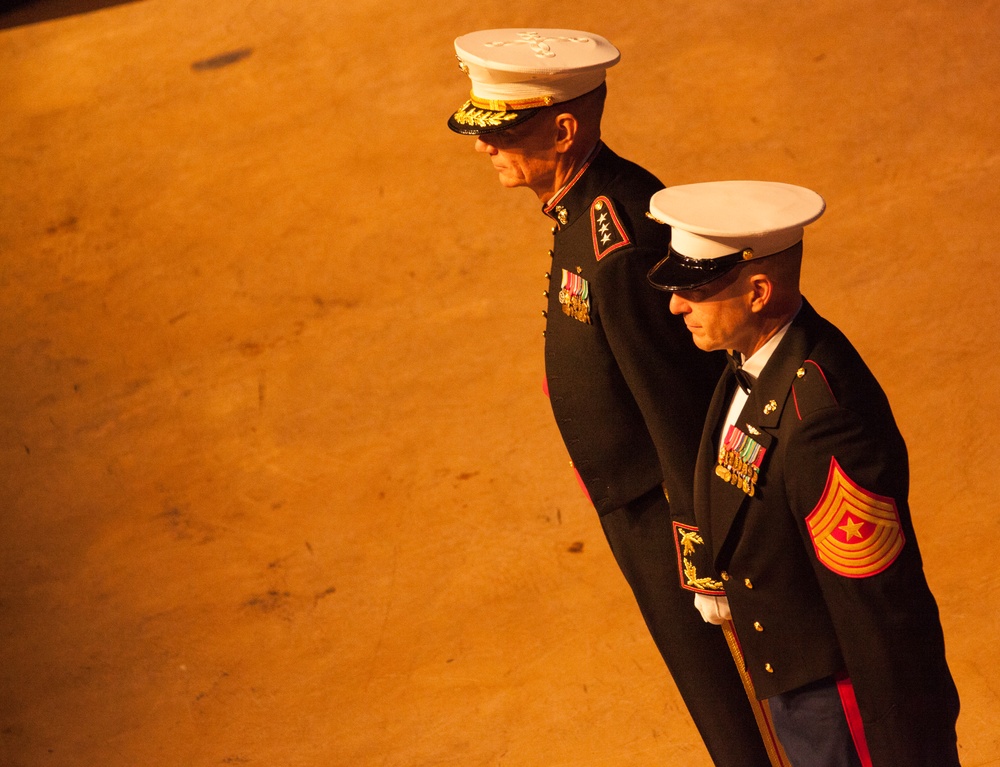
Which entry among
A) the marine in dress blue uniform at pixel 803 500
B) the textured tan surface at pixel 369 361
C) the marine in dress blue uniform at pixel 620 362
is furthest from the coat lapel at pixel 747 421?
the textured tan surface at pixel 369 361

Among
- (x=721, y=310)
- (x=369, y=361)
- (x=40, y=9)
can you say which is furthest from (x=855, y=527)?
(x=40, y=9)

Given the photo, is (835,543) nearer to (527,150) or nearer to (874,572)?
(874,572)

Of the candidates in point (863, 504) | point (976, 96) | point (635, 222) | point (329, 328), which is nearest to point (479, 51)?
point (635, 222)

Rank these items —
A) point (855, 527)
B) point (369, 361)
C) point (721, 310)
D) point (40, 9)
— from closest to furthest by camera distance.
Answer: point (855, 527)
point (721, 310)
point (369, 361)
point (40, 9)

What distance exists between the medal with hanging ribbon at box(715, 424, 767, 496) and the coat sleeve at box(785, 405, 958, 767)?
0.07 meters

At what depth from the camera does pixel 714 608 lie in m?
2.16

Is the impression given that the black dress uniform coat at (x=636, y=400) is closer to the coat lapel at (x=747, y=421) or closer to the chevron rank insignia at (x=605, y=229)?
the chevron rank insignia at (x=605, y=229)

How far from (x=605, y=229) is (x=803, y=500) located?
759 millimetres

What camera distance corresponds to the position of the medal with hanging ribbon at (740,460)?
1.82m

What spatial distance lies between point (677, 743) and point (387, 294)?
229 centimetres

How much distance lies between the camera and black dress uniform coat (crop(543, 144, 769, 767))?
7.30 ft

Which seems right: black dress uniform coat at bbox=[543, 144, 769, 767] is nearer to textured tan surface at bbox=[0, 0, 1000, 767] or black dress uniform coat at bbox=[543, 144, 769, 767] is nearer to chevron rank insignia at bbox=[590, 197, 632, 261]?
chevron rank insignia at bbox=[590, 197, 632, 261]

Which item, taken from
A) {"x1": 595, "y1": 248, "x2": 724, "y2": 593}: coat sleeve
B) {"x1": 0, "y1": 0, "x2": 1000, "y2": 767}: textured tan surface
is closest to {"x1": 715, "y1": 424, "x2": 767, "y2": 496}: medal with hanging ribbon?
{"x1": 595, "y1": 248, "x2": 724, "y2": 593}: coat sleeve

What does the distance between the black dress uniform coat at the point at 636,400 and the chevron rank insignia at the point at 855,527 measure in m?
0.52
